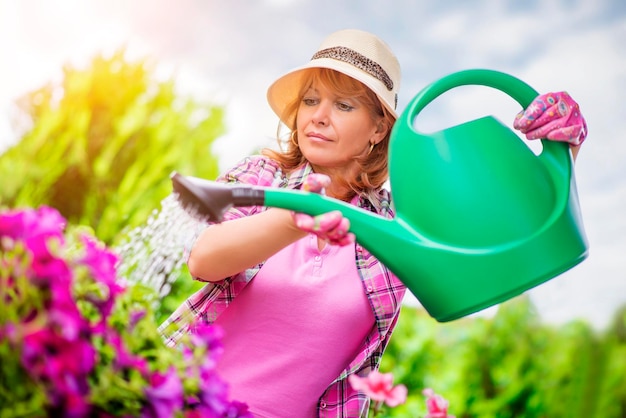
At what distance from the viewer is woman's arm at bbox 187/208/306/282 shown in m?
1.02

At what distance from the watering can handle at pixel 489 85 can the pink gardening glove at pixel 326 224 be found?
0.28 metres

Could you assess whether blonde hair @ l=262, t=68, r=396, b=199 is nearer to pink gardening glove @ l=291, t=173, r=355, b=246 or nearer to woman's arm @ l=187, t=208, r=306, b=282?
woman's arm @ l=187, t=208, r=306, b=282

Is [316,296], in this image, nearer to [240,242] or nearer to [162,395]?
[240,242]

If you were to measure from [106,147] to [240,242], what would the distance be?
2.49 m

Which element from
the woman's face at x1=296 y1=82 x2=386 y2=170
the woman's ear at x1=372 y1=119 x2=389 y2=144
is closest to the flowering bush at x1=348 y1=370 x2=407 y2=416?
the woman's face at x1=296 y1=82 x2=386 y2=170

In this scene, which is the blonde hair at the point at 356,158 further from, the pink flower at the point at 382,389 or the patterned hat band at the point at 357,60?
the pink flower at the point at 382,389

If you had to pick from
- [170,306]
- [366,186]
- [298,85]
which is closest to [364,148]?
[366,186]

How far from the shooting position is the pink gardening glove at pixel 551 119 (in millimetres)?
1133

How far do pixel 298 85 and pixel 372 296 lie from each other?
56cm

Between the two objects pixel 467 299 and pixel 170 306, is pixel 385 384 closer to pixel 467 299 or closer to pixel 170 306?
pixel 467 299

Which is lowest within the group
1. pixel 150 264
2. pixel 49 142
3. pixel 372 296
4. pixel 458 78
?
pixel 372 296

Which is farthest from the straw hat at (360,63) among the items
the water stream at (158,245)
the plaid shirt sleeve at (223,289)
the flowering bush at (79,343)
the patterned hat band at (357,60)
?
the flowering bush at (79,343)

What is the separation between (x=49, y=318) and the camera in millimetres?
607

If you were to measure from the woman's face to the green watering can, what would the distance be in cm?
31
